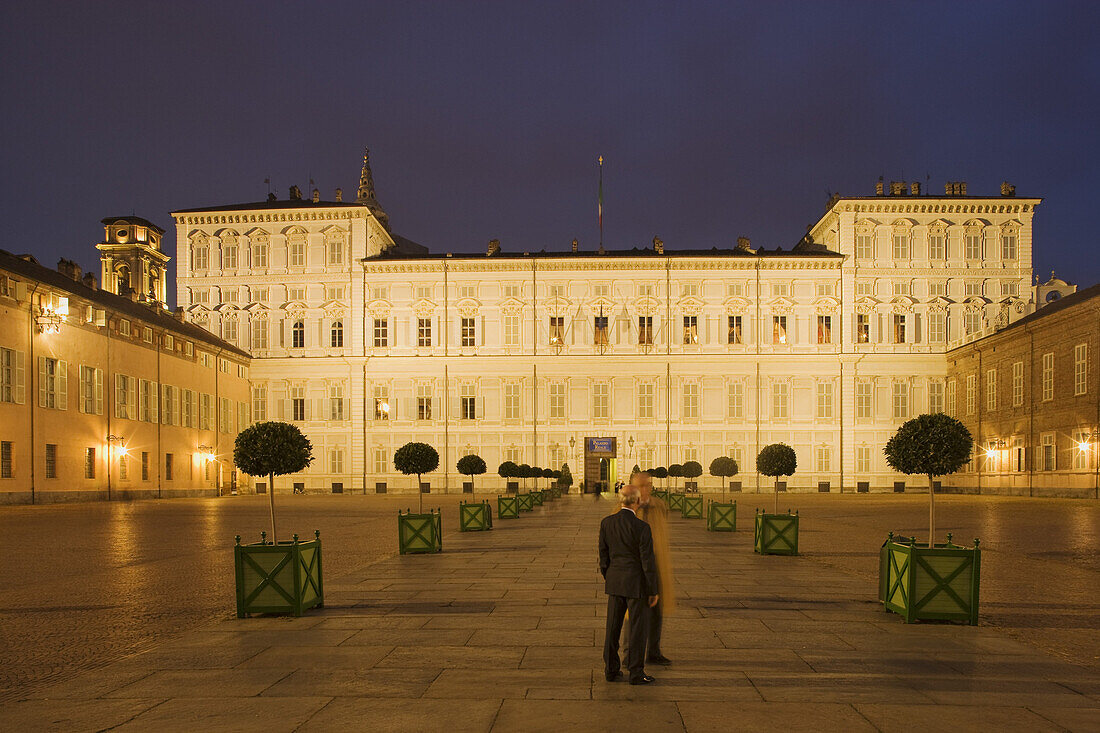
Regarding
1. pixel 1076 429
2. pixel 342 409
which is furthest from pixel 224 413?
pixel 1076 429

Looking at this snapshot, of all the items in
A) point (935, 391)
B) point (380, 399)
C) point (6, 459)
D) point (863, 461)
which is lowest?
point (863, 461)

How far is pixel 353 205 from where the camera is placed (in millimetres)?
58281

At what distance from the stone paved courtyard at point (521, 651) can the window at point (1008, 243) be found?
46.7m

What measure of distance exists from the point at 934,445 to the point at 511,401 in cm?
4652

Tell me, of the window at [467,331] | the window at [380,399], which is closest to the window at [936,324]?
the window at [467,331]

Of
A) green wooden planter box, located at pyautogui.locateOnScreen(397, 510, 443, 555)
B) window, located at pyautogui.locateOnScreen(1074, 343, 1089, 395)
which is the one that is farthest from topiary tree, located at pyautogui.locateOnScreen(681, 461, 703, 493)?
green wooden planter box, located at pyautogui.locateOnScreen(397, 510, 443, 555)

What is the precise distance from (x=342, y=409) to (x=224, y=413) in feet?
24.4

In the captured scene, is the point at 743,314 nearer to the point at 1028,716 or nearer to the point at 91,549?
the point at 91,549

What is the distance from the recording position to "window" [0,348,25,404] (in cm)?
3469

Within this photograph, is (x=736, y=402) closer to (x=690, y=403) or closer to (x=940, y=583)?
(x=690, y=403)

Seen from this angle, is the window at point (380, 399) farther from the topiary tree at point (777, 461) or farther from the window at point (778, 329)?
the topiary tree at point (777, 461)

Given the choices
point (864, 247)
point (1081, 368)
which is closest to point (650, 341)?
point (864, 247)

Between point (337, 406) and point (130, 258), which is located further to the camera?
point (130, 258)

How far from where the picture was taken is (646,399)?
57.5 metres
